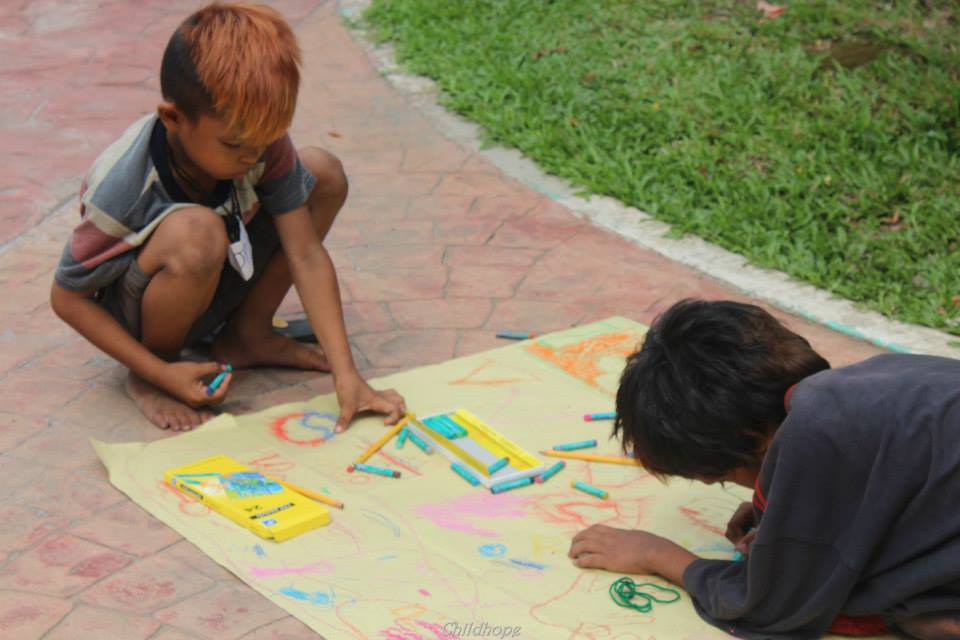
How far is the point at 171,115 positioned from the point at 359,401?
0.87m

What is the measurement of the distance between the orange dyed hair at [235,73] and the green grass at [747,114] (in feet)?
6.62

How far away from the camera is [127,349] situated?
127 inches

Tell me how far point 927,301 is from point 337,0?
4.38m

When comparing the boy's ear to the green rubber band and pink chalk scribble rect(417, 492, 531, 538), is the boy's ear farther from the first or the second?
the green rubber band

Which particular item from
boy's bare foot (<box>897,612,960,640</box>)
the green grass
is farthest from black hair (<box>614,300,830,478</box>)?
the green grass

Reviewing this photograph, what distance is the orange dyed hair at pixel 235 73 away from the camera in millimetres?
2887

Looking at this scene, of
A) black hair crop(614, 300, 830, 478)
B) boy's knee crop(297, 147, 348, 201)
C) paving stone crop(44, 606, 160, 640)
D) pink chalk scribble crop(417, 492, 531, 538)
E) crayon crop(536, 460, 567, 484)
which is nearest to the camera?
black hair crop(614, 300, 830, 478)

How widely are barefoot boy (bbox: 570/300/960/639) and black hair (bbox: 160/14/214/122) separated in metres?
1.25

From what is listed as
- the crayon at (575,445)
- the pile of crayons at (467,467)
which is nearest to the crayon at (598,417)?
the pile of crayons at (467,467)

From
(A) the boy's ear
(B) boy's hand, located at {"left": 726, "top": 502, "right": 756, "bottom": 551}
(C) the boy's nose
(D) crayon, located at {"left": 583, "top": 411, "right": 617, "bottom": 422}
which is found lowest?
(D) crayon, located at {"left": 583, "top": 411, "right": 617, "bottom": 422}

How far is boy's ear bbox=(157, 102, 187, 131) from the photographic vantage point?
2.98m

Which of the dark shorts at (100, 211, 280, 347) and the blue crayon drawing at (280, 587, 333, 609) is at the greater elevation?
the dark shorts at (100, 211, 280, 347)

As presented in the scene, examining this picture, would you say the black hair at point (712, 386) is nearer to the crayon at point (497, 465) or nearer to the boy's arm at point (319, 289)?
the crayon at point (497, 465)

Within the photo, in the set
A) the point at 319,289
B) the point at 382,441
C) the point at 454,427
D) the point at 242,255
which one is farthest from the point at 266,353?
the point at 454,427
